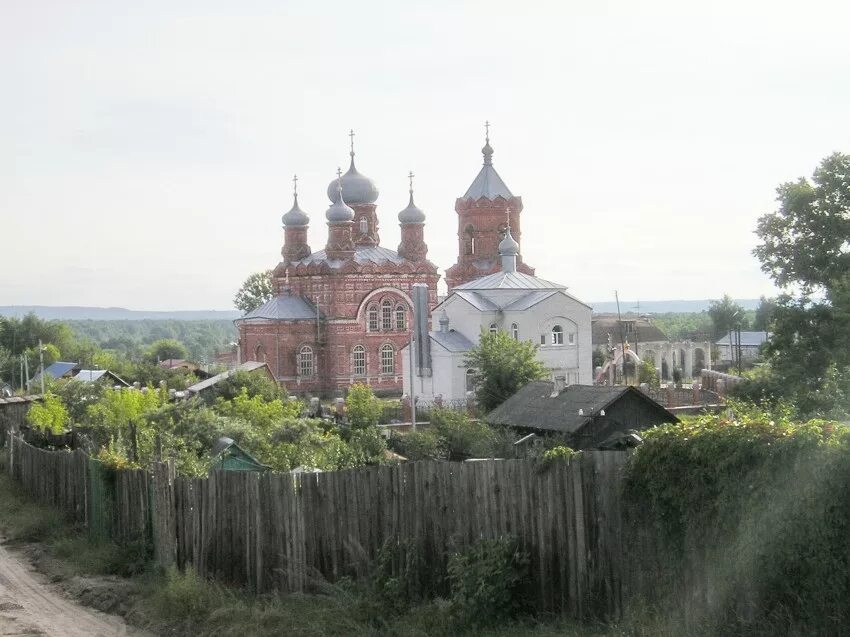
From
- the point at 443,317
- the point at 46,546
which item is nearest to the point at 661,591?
the point at 46,546

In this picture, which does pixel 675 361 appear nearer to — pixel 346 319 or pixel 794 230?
pixel 346 319

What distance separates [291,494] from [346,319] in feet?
160

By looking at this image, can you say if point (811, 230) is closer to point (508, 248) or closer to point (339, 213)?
point (508, 248)

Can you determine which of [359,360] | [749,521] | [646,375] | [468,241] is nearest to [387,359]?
[359,360]

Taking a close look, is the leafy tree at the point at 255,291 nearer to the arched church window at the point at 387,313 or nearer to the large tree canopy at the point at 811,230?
the arched church window at the point at 387,313

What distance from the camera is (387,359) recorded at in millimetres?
60969

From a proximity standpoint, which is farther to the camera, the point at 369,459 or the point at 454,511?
the point at 369,459

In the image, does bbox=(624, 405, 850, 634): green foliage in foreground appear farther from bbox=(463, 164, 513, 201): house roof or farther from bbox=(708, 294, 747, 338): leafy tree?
bbox=(708, 294, 747, 338): leafy tree

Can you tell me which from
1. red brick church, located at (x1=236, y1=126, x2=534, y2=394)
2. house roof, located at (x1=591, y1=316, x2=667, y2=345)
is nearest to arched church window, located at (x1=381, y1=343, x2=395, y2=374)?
red brick church, located at (x1=236, y1=126, x2=534, y2=394)

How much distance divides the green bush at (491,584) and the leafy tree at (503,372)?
98.6ft

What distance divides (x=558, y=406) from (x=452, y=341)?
20.0 metres

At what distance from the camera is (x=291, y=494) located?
37.3 feet

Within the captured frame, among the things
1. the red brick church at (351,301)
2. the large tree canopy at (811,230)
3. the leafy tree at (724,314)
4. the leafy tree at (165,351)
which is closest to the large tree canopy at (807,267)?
the large tree canopy at (811,230)

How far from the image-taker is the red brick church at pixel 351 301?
5997 centimetres
